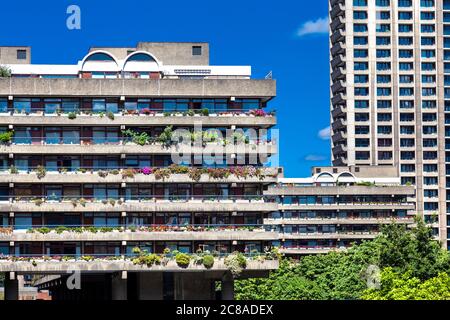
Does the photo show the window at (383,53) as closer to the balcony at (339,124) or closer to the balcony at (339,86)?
the balcony at (339,86)

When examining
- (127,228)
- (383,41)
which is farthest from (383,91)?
(127,228)

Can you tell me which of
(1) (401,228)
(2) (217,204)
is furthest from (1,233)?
(1) (401,228)

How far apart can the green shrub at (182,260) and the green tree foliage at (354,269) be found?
14491 millimetres

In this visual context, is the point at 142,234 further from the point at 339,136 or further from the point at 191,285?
the point at 339,136

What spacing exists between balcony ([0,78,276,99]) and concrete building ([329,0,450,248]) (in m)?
104

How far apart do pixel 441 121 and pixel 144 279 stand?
395 feet

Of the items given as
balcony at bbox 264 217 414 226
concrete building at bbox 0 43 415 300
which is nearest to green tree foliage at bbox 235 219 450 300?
concrete building at bbox 0 43 415 300

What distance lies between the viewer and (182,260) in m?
75.6

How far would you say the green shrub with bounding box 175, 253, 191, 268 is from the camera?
2980 inches

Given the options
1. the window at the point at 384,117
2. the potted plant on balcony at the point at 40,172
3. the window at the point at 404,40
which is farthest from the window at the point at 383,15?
the potted plant on balcony at the point at 40,172

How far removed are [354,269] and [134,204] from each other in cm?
2771

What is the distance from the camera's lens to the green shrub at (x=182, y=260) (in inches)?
2980

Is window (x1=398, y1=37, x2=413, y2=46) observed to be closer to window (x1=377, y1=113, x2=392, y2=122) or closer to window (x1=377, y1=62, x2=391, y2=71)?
window (x1=377, y1=62, x2=391, y2=71)

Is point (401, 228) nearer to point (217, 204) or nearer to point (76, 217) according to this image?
point (217, 204)
